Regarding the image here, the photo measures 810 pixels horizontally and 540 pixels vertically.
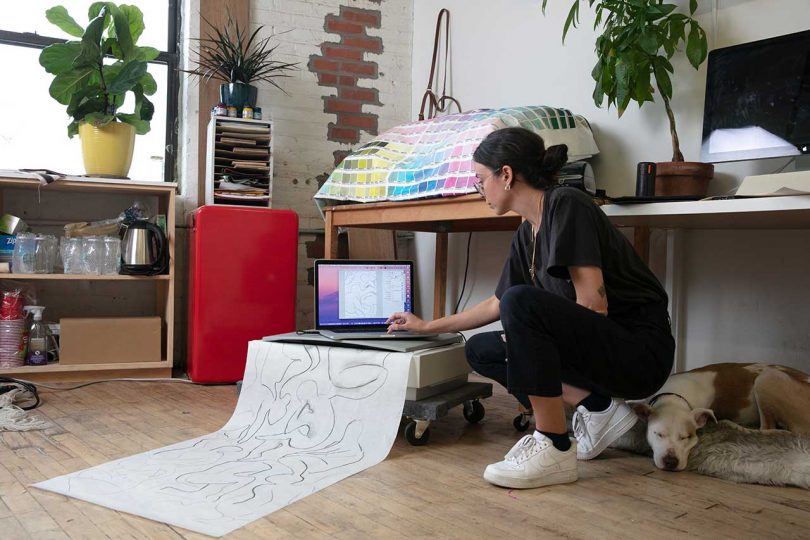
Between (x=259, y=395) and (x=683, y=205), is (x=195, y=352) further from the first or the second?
(x=683, y=205)

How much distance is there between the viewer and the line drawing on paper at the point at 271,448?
160 cm

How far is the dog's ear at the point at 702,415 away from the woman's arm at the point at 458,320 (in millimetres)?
613

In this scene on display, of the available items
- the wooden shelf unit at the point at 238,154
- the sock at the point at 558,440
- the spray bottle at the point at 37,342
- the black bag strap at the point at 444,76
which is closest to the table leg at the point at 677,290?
the sock at the point at 558,440

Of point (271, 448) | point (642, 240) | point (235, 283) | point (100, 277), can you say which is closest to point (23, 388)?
point (100, 277)

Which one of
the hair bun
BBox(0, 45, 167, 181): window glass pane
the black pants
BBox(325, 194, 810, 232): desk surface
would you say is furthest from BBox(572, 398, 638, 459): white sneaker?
BBox(0, 45, 167, 181): window glass pane

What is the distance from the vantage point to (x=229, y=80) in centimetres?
356

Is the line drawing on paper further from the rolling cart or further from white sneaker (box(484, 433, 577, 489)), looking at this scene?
white sneaker (box(484, 433, 577, 489))

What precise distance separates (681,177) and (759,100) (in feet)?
1.08

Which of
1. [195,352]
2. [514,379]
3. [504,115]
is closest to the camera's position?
[514,379]

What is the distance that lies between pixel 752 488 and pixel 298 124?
2.97 metres

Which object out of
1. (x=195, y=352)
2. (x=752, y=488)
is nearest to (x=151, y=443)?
(x=195, y=352)

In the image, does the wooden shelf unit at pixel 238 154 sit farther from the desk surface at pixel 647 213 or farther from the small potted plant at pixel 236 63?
the desk surface at pixel 647 213

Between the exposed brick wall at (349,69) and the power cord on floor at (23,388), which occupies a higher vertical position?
the exposed brick wall at (349,69)

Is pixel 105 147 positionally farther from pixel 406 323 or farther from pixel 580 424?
pixel 580 424
